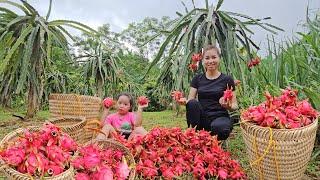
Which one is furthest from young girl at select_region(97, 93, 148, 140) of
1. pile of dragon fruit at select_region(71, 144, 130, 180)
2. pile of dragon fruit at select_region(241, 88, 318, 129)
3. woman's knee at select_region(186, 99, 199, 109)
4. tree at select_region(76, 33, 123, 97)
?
tree at select_region(76, 33, 123, 97)

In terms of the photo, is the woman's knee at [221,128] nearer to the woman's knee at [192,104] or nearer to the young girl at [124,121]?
the woman's knee at [192,104]

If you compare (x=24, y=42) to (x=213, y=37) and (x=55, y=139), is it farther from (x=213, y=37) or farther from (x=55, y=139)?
(x=55, y=139)

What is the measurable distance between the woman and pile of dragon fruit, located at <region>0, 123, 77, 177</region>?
142 centimetres

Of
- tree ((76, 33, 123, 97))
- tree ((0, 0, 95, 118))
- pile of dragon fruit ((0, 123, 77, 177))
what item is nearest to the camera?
pile of dragon fruit ((0, 123, 77, 177))

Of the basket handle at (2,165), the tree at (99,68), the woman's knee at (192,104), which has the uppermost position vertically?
the tree at (99,68)

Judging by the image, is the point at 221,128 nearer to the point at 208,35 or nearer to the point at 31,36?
the point at 208,35

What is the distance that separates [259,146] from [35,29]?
317 cm

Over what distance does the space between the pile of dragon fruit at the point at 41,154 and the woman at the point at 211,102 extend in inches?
56.0

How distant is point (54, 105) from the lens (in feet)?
13.4

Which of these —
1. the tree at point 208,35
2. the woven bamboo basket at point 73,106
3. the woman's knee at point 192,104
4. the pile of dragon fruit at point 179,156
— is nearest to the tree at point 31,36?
the woven bamboo basket at point 73,106

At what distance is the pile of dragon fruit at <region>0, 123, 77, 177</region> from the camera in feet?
4.91

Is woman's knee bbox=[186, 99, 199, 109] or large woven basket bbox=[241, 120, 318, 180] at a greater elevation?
woman's knee bbox=[186, 99, 199, 109]

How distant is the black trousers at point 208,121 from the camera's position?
9.35 feet

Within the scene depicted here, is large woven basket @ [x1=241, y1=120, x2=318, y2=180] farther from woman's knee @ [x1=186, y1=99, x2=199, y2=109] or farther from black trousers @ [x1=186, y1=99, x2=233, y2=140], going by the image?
woman's knee @ [x1=186, y1=99, x2=199, y2=109]
